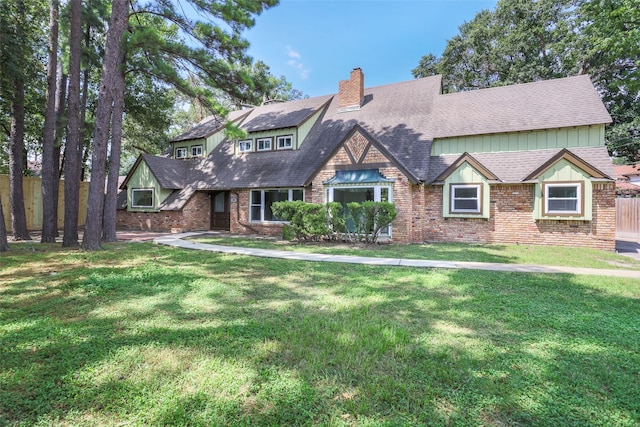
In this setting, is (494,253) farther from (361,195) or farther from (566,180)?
(361,195)

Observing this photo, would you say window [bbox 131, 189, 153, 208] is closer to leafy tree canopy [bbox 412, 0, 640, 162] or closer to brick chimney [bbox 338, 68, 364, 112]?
brick chimney [bbox 338, 68, 364, 112]

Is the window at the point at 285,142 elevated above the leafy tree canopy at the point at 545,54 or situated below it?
below

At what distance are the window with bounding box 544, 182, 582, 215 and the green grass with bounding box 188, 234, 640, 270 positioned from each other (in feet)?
4.64

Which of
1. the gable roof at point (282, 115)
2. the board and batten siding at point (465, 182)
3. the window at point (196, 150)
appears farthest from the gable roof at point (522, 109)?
the window at point (196, 150)

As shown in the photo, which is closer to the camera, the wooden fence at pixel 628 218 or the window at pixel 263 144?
the wooden fence at pixel 628 218

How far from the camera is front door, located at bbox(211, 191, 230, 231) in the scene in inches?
691

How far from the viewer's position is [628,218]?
16062mm

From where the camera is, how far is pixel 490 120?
528 inches

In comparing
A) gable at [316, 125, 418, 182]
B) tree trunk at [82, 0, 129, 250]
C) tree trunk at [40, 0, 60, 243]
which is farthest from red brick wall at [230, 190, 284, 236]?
tree trunk at [40, 0, 60, 243]

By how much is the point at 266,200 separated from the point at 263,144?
4093mm

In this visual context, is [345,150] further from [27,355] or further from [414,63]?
[414,63]

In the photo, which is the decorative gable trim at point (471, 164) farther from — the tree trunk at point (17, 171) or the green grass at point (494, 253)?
the tree trunk at point (17, 171)

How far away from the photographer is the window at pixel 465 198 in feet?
40.5

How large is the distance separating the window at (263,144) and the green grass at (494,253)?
7823 millimetres
